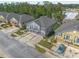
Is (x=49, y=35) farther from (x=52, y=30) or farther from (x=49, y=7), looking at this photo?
(x=49, y=7)

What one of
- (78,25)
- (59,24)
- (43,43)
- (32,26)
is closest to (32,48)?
(43,43)

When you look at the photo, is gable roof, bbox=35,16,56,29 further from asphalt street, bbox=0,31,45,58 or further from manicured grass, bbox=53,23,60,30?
asphalt street, bbox=0,31,45,58

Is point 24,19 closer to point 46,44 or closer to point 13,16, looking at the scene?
point 13,16

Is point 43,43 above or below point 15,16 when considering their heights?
below

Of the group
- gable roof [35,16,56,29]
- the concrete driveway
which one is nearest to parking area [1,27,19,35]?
the concrete driveway

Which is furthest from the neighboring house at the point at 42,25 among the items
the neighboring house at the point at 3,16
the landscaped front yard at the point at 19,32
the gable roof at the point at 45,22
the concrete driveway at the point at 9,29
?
the neighboring house at the point at 3,16
